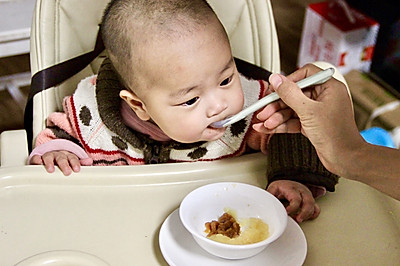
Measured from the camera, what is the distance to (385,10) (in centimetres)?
235

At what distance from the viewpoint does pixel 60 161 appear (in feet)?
3.33

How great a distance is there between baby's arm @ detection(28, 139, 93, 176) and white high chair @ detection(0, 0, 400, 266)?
0.02 m

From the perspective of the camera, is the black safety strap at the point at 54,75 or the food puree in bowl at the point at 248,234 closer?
the food puree in bowl at the point at 248,234

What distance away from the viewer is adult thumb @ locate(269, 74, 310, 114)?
795 millimetres

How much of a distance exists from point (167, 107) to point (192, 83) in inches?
3.0

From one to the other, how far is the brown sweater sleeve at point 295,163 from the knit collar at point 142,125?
233 mm

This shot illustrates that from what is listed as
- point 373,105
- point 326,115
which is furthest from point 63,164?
point 373,105

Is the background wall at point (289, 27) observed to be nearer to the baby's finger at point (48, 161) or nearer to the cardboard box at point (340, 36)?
the cardboard box at point (340, 36)

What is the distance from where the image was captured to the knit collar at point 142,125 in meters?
1.11

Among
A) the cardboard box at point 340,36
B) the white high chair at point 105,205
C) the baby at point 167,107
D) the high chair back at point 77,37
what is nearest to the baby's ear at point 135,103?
the baby at point 167,107

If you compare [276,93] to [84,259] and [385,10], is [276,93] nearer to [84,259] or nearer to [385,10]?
[84,259]

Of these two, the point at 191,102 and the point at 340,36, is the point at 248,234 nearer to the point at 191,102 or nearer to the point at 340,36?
the point at 191,102

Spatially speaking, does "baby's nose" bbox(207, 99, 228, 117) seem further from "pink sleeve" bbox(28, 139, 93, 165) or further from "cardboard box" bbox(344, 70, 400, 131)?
"cardboard box" bbox(344, 70, 400, 131)

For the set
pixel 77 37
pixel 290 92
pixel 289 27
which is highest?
pixel 290 92
